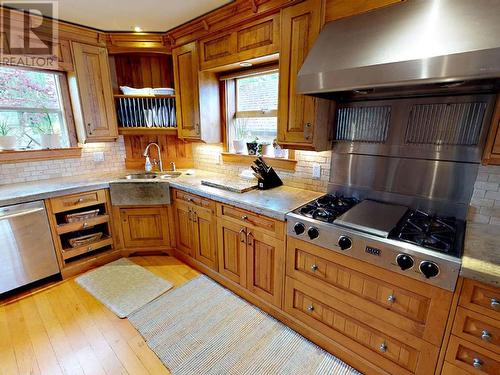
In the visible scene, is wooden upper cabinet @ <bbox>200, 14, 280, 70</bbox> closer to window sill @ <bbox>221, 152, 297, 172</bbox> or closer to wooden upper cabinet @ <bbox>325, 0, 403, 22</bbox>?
wooden upper cabinet @ <bbox>325, 0, 403, 22</bbox>

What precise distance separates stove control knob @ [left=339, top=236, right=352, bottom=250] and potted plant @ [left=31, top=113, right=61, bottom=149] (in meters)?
3.06

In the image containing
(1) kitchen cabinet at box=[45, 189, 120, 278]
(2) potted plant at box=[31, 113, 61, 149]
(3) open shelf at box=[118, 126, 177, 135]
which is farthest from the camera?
(3) open shelf at box=[118, 126, 177, 135]

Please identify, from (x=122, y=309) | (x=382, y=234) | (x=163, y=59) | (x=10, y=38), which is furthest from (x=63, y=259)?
(x=382, y=234)

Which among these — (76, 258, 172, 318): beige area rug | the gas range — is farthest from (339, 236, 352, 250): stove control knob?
(76, 258, 172, 318): beige area rug

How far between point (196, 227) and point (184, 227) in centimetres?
24

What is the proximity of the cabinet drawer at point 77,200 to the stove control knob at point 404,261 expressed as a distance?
2715 mm

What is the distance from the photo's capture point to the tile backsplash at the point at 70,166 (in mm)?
2527

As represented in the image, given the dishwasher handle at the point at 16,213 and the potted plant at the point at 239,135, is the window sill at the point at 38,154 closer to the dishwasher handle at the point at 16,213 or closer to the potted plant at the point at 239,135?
the dishwasher handle at the point at 16,213

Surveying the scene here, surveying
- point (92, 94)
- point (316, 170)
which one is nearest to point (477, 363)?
point (316, 170)

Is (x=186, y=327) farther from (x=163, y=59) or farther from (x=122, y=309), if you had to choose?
(x=163, y=59)

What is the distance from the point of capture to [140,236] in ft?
9.39

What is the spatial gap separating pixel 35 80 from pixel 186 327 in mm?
2920

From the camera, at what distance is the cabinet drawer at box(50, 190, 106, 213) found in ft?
7.66

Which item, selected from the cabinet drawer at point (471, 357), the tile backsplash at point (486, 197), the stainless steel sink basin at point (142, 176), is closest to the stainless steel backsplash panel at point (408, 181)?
the tile backsplash at point (486, 197)
